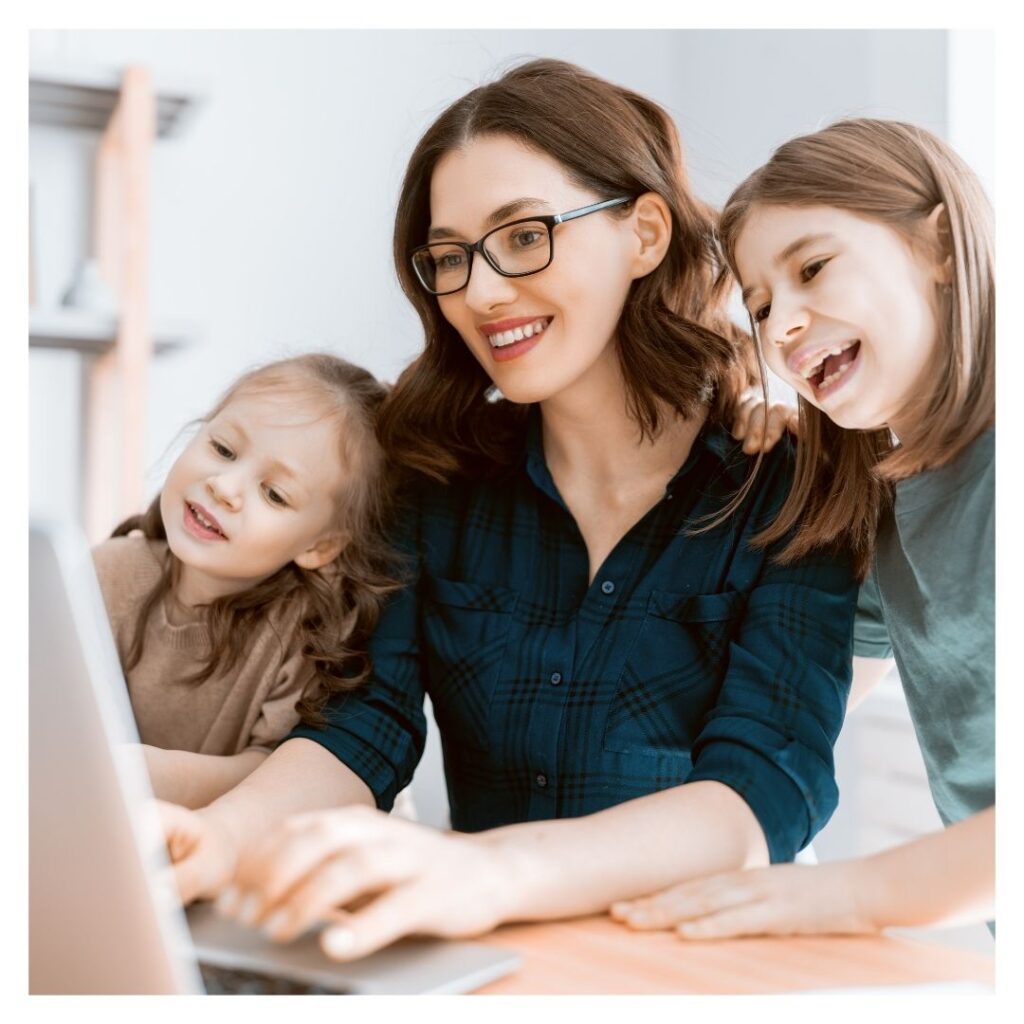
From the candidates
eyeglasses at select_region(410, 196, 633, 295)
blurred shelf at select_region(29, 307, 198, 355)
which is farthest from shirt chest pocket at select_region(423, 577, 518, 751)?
blurred shelf at select_region(29, 307, 198, 355)

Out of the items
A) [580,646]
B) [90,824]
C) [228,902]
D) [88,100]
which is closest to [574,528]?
[580,646]

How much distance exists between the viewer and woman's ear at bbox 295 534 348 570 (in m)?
1.23

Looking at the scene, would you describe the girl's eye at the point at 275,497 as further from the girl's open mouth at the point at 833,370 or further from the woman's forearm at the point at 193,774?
the girl's open mouth at the point at 833,370

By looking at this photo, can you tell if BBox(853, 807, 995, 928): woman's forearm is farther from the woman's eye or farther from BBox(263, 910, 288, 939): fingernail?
the woman's eye

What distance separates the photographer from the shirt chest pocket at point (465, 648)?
1.19 meters

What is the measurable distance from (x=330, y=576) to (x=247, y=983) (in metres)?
0.53

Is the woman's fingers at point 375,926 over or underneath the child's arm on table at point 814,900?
over

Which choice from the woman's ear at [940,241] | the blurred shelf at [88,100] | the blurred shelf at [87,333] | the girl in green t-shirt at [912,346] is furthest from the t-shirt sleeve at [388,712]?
the blurred shelf at [88,100]

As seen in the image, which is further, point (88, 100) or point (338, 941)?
point (88, 100)

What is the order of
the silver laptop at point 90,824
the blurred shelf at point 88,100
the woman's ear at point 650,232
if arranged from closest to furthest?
the silver laptop at point 90,824
the woman's ear at point 650,232
the blurred shelf at point 88,100

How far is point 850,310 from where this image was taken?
0.96 meters

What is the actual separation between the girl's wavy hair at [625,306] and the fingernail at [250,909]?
1.90 feet

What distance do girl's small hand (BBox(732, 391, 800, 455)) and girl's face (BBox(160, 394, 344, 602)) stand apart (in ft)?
1.40

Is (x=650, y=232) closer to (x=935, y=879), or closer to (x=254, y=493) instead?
(x=254, y=493)
